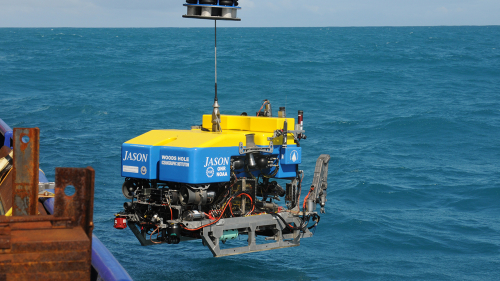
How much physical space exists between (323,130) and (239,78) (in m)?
24.1

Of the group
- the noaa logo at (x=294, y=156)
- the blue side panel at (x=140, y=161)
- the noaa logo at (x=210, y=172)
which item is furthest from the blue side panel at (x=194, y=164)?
the noaa logo at (x=294, y=156)

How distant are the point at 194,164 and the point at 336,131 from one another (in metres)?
35.0

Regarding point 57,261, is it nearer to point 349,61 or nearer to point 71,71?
point 71,71

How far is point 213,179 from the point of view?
12.0m

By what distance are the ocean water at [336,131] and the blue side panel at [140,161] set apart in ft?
17.9

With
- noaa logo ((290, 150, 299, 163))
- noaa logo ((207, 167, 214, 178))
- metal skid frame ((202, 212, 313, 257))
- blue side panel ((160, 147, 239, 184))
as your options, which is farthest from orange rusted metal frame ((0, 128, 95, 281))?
noaa logo ((290, 150, 299, 163))

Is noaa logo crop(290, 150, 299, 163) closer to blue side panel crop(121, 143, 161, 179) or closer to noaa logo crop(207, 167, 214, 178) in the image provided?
noaa logo crop(207, 167, 214, 178)

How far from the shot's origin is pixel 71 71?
248 feet

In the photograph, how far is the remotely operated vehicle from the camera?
1199 centimetres

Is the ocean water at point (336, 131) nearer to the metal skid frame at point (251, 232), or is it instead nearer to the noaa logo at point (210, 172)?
the metal skid frame at point (251, 232)

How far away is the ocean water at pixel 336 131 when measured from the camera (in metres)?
21.6

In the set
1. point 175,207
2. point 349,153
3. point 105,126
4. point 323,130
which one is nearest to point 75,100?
point 105,126

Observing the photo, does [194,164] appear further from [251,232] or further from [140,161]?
[251,232]

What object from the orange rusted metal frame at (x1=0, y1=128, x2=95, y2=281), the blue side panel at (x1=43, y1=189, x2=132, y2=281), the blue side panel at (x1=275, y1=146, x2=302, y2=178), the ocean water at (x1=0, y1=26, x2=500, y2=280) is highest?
the orange rusted metal frame at (x1=0, y1=128, x2=95, y2=281)
